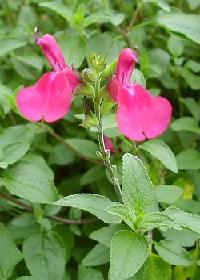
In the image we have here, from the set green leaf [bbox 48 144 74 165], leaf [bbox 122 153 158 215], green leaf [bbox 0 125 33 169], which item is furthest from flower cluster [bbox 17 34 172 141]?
green leaf [bbox 48 144 74 165]

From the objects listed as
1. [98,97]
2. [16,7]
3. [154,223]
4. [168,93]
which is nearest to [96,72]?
[98,97]

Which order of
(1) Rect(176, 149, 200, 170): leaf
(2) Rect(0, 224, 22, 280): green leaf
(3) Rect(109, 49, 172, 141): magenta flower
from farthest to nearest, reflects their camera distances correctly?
1. (1) Rect(176, 149, 200, 170): leaf
2. (2) Rect(0, 224, 22, 280): green leaf
3. (3) Rect(109, 49, 172, 141): magenta flower

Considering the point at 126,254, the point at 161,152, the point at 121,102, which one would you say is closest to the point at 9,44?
the point at 161,152

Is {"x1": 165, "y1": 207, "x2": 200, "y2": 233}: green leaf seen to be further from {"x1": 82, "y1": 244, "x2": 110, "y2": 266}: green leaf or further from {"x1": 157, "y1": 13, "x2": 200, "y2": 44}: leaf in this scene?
{"x1": 157, "y1": 13, "x2": 200, "y2": 44}: leaf

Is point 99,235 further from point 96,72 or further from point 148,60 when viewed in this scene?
point 148,60

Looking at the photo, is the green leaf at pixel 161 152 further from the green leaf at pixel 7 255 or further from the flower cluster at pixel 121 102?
the green leaf at pixel 7 255

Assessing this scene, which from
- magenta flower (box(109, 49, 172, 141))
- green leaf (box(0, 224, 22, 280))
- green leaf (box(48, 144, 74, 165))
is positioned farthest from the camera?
green leaf (box(48, 144, 74, 165))
